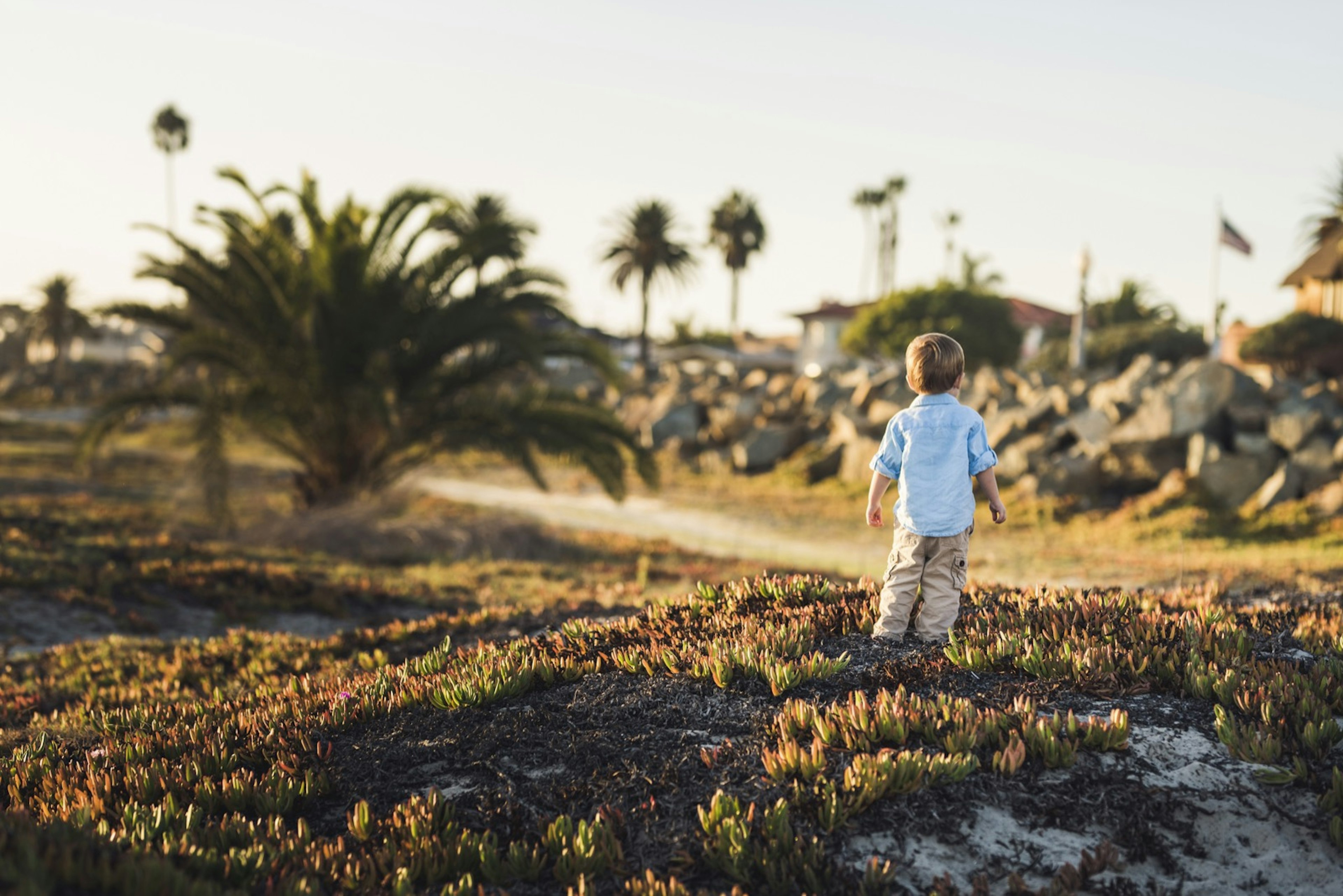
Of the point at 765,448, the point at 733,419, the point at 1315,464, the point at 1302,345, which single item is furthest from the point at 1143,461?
the point at 733,419

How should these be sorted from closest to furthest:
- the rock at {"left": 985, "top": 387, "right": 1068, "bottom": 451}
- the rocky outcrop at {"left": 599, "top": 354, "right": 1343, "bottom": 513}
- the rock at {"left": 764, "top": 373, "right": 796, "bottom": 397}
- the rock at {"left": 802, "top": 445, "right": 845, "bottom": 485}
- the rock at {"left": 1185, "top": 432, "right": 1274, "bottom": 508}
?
the rock at {"left": 1185, "top": 432, "right": 1274, "bottom": 508}
the rocky outcrop at {"left": 599, "top": 354, "right": 1343, "bottom": 513}
the rock at {"left": 985, "top": 387, "right": 1068, "bottom": 451}
the rock at {"left": 802, "top": 445, "right": 845, "bottom": 485}
the rock at {"left": 764, "top": 373, "right": 796, "bottom": 397}

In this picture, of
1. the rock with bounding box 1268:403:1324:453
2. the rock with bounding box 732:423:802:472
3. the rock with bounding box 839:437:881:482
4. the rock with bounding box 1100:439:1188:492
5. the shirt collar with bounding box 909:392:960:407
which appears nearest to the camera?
the shirt collar with bounding box 909:392:960:407

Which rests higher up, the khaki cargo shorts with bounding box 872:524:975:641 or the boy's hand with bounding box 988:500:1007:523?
the boy's hand with bounding box 988:500:1007:523

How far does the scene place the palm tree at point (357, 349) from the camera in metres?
15.6

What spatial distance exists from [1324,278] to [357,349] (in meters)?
33.3

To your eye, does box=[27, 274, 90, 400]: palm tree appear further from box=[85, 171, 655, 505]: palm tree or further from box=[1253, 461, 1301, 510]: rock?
box=[1253, 461, 1301, 510]: rock

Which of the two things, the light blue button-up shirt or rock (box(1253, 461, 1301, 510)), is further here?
rock (box(1253, 461, 1301, 510))

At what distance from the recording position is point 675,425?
33469 millimetres

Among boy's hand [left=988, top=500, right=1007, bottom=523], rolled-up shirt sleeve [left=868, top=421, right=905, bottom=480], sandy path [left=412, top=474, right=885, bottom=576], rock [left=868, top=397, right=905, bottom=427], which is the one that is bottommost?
sandy path [left=412, top=474, right=885, bottom=576]

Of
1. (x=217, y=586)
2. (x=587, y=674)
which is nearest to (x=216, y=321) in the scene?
(x=217, y=586)

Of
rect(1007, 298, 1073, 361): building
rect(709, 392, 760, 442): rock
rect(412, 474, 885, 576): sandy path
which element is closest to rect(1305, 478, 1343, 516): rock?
rect(412, 474, 885, 576): sandy path

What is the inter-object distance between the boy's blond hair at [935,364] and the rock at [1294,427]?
16469 mm

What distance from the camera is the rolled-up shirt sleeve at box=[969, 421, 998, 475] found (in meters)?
5.04

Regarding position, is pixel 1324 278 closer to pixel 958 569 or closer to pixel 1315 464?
pixel 1315 464
